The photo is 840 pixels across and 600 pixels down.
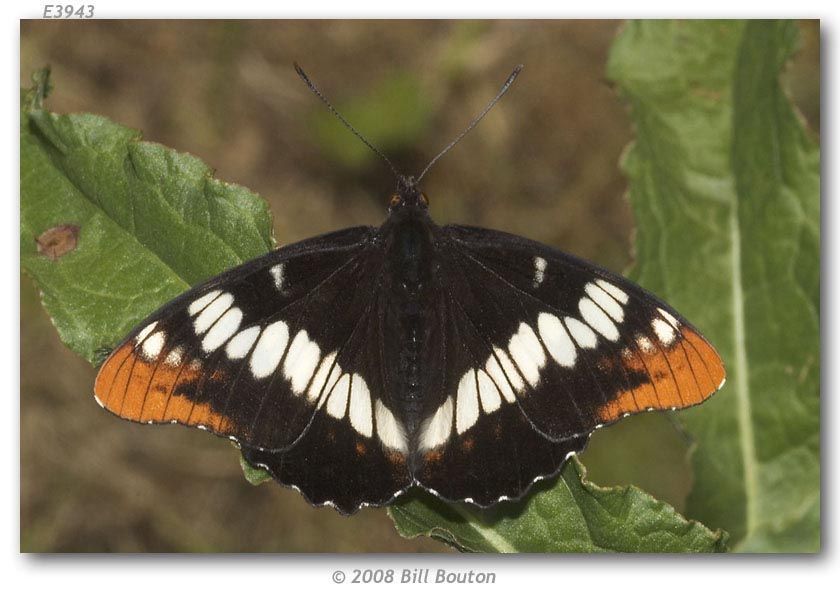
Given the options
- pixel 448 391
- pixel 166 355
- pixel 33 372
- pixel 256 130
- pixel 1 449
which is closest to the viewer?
pixel 166 355

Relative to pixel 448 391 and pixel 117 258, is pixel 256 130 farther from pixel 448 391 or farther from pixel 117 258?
pixel 448 391

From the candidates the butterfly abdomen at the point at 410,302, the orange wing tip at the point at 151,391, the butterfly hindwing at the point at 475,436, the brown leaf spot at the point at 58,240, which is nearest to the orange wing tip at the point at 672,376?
the butterfly hindwing at the point at 475,436

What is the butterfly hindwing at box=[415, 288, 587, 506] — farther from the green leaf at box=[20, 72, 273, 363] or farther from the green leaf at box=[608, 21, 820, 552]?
the green leaf at box=[608, 21, 820, 552]

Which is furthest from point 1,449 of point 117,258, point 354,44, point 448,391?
point 354,44

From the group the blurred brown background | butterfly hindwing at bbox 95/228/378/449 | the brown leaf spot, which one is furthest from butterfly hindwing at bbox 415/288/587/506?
the blurred brown background

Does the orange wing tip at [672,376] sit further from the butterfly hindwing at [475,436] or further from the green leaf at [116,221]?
the green leaf at [116,221]

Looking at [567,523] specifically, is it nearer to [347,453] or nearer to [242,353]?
[347,453]

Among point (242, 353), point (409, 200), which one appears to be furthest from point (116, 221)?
point (409, 200)
